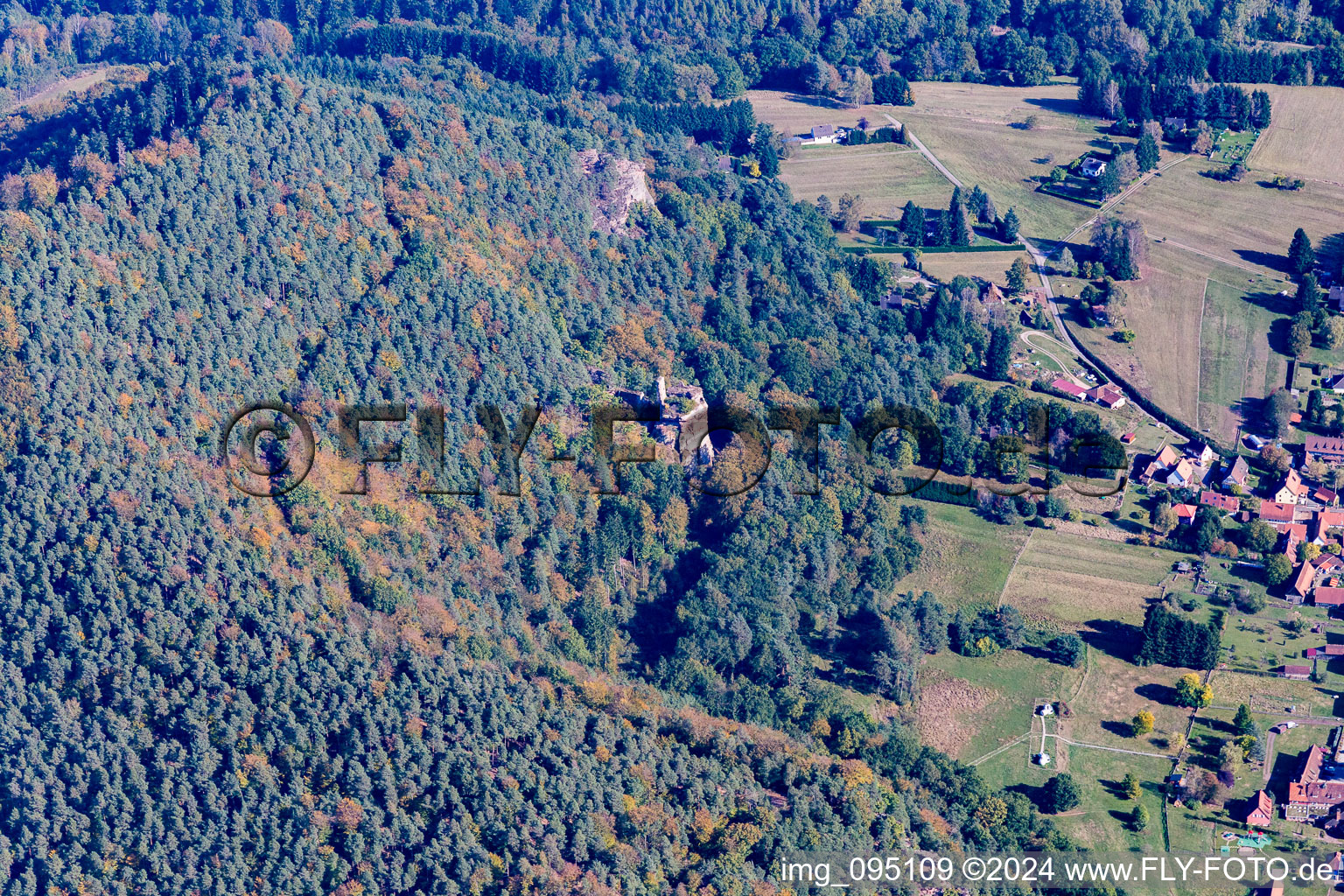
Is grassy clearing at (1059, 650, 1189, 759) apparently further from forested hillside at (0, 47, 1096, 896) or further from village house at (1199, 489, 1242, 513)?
village house at (1199, 489, 1242, 513)

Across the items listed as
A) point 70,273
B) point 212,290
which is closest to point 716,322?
point 212,290

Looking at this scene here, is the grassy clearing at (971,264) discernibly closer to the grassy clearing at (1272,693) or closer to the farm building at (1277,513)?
the farm building at (1277,513)

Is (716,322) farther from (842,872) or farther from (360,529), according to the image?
(842,872)

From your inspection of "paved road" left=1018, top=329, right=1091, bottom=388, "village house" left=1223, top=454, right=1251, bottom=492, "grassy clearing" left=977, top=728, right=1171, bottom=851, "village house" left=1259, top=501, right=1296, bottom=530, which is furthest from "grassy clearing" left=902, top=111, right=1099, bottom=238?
"grassy clearing" left=977, top=728, right=1171, bottom=851

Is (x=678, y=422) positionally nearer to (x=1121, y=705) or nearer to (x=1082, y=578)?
(x=1082, y=578)

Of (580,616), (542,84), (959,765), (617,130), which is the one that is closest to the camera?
(959,765)

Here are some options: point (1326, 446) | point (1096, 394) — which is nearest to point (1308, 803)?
point (1326, 446)
